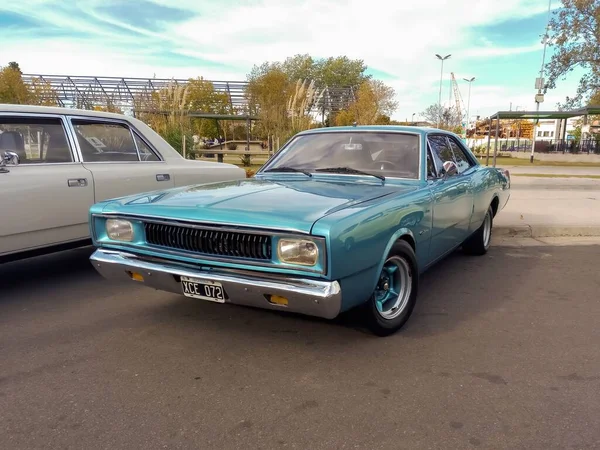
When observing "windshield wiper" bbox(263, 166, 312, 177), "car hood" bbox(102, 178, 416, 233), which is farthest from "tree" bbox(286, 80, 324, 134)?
"car hood" bbox(102, 178, 416, 233)

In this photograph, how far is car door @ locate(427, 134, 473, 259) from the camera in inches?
159

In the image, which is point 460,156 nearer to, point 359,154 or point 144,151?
point 359,154

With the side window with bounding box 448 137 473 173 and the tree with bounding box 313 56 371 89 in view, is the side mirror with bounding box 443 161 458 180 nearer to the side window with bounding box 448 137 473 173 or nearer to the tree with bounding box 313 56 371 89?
the side window with bounding box 448 137 473 173

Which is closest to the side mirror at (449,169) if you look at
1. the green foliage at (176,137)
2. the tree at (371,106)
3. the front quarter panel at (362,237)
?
the front quarter panel at (362,237)

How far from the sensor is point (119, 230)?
334 centimetres

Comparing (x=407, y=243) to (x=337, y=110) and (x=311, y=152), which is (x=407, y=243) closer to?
(x=311, y=152)

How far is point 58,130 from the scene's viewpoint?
4594mm

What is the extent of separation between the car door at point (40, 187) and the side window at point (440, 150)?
3172mm

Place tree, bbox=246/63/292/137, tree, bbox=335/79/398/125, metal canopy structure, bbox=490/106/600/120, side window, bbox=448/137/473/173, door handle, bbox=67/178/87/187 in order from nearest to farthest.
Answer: door handle, bbox=67/178/87/187 → side window, bbox=448/137/473/173 → tree, bbox=246/63/292/137 → metal canopy structure, bbox=490/106/600/120 → tree, bbox=335/79/398/125

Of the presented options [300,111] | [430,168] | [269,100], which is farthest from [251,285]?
[269,100]

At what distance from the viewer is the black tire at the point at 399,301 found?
3.24 metres

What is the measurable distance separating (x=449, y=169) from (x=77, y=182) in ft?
10.9

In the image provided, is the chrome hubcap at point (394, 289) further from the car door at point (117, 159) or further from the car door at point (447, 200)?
the car door at point (117, 159)

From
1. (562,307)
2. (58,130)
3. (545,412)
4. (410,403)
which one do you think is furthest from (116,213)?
(562,307)
